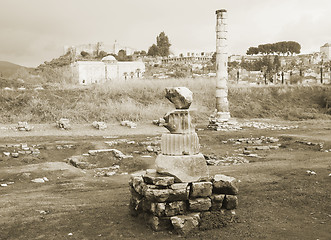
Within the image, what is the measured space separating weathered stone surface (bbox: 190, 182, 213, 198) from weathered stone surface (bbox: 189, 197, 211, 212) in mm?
82

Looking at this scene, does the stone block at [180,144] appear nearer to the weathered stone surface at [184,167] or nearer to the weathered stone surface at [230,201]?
the weathered stone surface at [184,167]

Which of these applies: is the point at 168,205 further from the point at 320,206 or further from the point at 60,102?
the point at 60,102

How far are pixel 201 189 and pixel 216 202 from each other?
0.37m

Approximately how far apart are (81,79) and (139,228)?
5585 centimetres

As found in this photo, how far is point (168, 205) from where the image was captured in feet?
20.0

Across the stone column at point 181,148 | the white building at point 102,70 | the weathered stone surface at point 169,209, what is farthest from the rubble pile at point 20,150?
the white building at point 102,70

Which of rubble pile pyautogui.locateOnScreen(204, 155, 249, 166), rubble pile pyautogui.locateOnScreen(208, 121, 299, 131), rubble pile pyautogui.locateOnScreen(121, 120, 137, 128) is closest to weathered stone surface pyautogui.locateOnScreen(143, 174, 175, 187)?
rubble pile pyautogui.locateOnScreen(204, 155, 249, 166)

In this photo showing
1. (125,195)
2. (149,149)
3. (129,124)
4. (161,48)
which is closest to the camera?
(125,195)

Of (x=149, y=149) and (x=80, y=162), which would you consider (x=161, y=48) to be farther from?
(x=80, y=162)

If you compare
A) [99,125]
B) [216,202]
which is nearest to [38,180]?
[216,202]

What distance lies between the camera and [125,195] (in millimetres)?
8656

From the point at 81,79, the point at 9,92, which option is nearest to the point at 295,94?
the point at 9,92

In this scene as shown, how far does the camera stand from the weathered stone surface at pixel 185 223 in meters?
5.99

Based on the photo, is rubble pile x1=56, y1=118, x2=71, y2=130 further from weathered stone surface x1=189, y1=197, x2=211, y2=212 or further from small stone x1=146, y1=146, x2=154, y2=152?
weathered stone surface x1=189, y1=197, x2=211, y2=212
